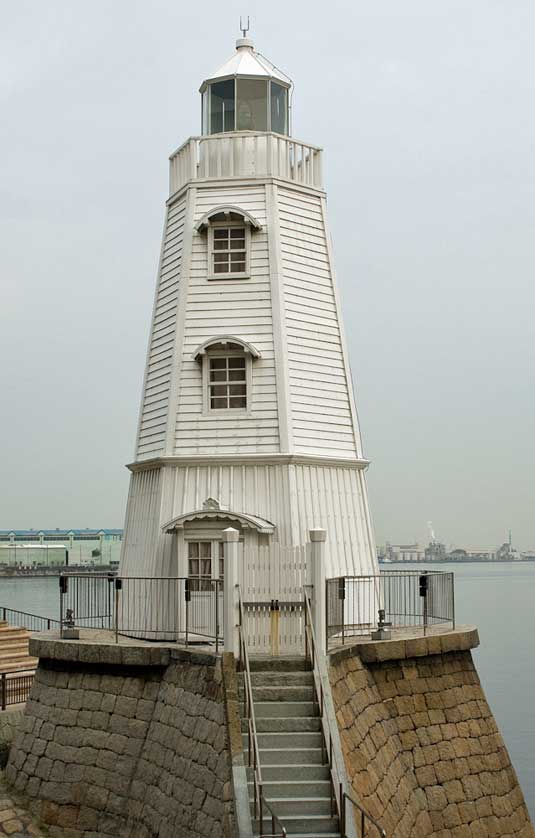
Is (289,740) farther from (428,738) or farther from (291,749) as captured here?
(428,738)

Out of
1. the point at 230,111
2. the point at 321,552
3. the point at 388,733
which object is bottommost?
the point at 388,733

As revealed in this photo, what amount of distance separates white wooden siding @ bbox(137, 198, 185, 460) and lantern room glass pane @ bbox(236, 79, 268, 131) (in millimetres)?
1914

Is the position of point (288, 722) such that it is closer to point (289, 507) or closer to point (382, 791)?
point (382, 791)

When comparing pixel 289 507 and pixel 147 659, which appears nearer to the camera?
pixel 147 659

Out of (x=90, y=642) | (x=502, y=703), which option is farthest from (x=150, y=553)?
(x=502, y=703)

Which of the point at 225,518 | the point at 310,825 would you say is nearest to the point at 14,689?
the point at 225,518

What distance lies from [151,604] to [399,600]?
4.50 metres

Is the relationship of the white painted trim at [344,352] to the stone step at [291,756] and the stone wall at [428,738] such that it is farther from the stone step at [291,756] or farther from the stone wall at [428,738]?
the stone step at [291,756]

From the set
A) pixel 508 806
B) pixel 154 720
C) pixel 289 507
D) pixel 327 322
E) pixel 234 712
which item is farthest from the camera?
pixel 327 322

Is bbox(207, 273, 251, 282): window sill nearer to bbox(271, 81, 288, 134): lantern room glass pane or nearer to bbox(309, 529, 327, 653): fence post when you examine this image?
bbox(271, 81, 288, 134): lantern room glass pane

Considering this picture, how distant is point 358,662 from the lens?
57.7ft

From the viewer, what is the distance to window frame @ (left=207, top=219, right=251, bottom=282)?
21531mm

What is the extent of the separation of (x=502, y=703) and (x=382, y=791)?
29.0 m

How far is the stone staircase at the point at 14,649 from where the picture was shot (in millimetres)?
27422
